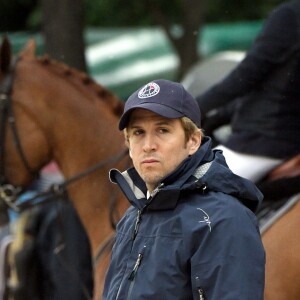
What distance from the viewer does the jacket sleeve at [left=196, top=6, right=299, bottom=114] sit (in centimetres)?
502

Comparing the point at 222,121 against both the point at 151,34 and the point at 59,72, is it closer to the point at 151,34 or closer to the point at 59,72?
the point at 59,72

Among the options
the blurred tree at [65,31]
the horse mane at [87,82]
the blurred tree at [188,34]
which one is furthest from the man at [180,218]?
the blurred tree at [188,34]

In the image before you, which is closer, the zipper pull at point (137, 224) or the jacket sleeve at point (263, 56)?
the zipper pull at point (137, 224)

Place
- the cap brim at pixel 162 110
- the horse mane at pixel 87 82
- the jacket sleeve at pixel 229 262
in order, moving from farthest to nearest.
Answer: the horse mane at pixel 87 82 → the cap brim at pixel 162 110 → the jacket sleeve at pixel 229 262

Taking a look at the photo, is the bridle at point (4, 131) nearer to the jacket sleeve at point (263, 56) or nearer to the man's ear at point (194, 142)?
the jacket sleeve at point (263, 56)

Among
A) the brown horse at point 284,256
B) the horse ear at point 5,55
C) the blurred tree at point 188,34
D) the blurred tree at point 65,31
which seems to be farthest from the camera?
the blurred tree at point 188,34

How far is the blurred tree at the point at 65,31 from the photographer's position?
8.73 metres

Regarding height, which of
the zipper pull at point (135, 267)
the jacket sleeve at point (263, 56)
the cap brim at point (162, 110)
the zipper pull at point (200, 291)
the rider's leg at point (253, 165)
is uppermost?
the cap brim at point (162, 110)

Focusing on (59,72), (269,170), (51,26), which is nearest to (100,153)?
(59,72)

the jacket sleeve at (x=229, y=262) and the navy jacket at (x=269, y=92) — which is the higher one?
the jacket sleeve at (x=229, y=262)

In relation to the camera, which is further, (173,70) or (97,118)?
(173,70)

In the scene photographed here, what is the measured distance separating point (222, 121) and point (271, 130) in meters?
0.81

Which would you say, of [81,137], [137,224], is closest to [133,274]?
[137,224]

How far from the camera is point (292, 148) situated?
5.27m
